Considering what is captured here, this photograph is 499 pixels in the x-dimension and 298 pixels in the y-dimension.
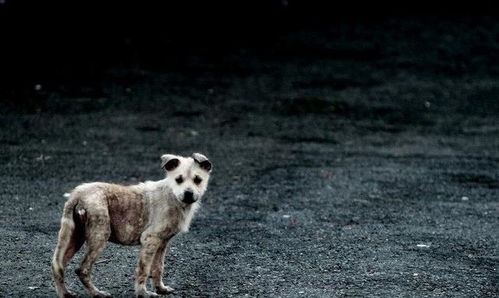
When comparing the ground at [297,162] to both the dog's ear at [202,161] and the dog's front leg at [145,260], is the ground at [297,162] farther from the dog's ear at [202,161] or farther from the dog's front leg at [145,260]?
the dog's ear at [202,161]

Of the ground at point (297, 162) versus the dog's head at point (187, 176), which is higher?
the dog's head at point (187, 176)

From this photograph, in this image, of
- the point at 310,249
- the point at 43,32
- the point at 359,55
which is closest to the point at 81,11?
the point at 43,32

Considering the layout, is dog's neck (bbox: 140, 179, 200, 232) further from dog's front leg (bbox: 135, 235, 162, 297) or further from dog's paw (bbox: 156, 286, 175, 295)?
dog's paw (bbox: 156, 286, 175, 295)

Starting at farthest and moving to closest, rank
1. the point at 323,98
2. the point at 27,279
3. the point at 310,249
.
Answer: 1. the point at 323,98
2. the point at 310,249
3. the point at 27,279

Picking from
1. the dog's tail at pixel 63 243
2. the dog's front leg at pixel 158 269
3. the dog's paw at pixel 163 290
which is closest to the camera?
the dog's tail at pixel 63 243

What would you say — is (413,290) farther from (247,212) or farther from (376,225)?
(247,212)

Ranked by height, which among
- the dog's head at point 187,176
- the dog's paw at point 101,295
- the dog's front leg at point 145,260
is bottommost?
the dog's paw at point 101,295

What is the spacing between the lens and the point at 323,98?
19.2m

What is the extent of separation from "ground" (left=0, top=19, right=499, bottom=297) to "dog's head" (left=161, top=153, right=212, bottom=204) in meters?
1.06

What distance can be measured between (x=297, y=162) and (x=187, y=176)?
7.23 meters

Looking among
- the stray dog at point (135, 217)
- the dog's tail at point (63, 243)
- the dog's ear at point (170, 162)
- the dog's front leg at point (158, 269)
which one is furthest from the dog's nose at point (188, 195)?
the dog's tail at point (63, 243)

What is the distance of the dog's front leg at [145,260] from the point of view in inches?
261

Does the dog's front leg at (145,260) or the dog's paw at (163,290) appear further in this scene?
the dog's paw at (163,290)

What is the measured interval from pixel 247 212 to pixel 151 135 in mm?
5176
